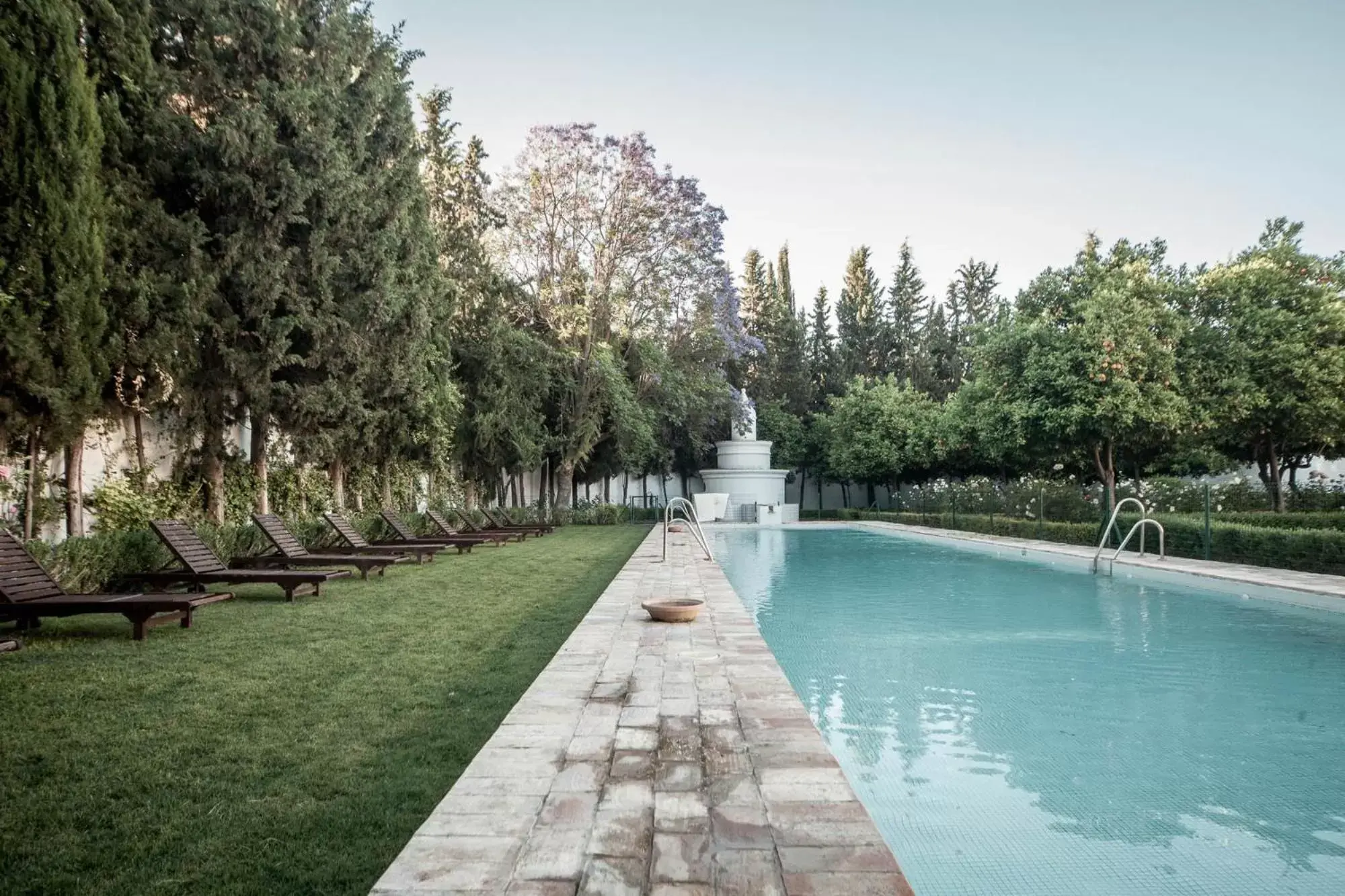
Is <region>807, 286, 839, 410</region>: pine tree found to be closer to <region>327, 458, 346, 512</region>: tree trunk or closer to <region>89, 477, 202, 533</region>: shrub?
<region>327, 458, 346, 512</region>: tree trunk

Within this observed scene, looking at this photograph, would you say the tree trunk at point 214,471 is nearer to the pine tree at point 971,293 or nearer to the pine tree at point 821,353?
the pine tree at point 821,353

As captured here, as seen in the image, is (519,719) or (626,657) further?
(626,657)

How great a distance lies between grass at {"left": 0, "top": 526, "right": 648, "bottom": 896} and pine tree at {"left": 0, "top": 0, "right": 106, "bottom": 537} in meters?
2.12

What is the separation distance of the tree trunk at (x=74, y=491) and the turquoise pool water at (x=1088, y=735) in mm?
7577

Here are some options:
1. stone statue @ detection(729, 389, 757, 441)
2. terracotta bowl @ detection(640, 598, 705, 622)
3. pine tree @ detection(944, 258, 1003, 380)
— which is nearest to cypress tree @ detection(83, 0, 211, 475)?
terracotta bowl @ detection(640, 598, 705, 622)

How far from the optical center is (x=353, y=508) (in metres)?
15.9

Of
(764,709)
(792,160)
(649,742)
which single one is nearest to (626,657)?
(764,709)

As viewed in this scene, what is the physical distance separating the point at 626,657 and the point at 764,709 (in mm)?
1440

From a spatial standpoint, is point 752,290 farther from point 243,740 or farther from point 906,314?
point 243,740

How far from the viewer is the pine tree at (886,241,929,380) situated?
42.3 m

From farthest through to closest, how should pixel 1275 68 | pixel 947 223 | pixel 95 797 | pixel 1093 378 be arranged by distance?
pixel 947 223
pixel 1093 378
pixel 1275 68
pixel 95 797

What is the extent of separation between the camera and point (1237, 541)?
1145 centimetres

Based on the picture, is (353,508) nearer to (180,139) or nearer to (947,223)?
(180,139)

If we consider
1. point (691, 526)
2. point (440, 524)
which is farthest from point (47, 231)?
point (691, 526)
